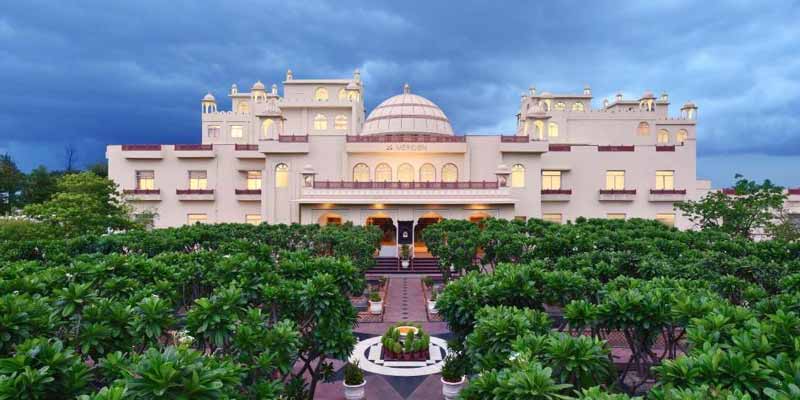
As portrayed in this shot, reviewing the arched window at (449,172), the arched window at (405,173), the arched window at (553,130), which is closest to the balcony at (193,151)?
the arched window at (405,173)

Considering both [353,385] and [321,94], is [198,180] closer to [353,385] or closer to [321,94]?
[321,94]

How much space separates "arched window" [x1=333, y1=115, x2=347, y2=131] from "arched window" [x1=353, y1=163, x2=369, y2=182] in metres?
7.66

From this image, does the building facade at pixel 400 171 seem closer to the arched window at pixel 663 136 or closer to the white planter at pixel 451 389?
the arched window at pixel 663 136

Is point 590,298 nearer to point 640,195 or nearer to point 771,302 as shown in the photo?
point 771,302

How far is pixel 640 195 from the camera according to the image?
→ 33.5 m

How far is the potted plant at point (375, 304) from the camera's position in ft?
60.2

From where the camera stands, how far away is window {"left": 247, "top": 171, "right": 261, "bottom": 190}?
34.1 metres

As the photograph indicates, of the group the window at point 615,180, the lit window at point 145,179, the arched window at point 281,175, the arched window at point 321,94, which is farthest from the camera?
the arched window at point 321,94

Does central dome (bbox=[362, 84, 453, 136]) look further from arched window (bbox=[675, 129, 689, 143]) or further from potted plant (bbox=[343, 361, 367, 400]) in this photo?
potted plant (bbox=[343, 361, 367, 400])

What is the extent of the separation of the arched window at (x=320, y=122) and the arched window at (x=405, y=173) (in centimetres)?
1036

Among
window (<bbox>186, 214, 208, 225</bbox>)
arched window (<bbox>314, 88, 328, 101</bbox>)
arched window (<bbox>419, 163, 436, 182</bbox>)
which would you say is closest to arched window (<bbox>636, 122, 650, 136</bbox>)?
arched window (<bbox>419, 163, 436, 182</bbox>)

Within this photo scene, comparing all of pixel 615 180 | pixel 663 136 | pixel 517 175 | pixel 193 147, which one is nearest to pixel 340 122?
pixel 193 147

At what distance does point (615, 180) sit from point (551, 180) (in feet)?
16.8

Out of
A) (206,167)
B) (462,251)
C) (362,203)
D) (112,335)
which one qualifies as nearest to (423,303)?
(462,251)
